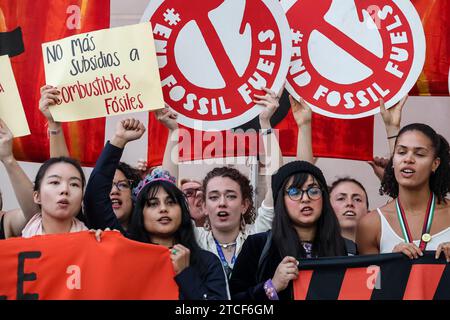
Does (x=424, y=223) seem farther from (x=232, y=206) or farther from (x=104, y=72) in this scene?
(x=104, y=72)

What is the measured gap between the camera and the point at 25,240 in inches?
183

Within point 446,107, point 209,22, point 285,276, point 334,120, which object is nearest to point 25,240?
point 285,276

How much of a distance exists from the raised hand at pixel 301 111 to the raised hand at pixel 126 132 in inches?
35.5

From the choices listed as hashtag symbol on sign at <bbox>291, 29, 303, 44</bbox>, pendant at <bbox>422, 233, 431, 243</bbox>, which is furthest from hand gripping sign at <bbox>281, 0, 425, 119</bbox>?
pendant at <bbox>422, 233, 431, 243</bbox>

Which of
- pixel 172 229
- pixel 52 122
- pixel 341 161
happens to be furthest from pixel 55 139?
A: pixel 341 161

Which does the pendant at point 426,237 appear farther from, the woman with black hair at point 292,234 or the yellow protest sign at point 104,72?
the yellow protest sign at point 104,72

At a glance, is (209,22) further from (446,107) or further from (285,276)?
(446,107)

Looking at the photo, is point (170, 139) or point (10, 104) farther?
point (170, 139)

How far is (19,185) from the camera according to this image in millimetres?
5102

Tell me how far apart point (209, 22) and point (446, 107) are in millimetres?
2450

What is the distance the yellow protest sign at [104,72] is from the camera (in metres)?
5.22

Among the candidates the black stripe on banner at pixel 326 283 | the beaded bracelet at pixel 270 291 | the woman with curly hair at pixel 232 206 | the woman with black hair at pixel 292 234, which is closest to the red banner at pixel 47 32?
the woman with curly hair at pixel 232 206

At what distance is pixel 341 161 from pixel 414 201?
2.48m

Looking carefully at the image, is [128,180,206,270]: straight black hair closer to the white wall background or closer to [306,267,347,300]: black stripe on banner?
[306,267,347,300]: black stripe on banner
